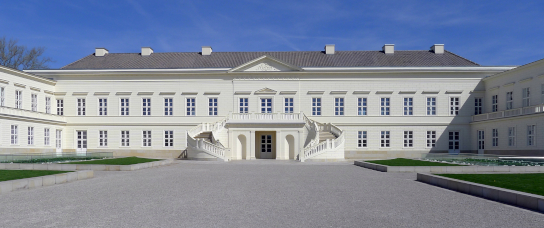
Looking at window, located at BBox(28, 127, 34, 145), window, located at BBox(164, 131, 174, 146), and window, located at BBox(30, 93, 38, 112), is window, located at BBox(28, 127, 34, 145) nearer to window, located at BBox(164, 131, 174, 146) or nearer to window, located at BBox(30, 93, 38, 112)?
window, located at BBox(30, 93, 38, 112)

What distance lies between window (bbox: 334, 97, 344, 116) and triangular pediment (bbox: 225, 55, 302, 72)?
4759mm

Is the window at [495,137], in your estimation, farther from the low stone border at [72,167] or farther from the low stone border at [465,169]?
the low stone border at [72,167]

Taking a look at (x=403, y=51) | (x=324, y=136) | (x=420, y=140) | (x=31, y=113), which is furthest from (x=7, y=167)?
(x=403, y=51)

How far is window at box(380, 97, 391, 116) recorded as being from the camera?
44125 millimetres

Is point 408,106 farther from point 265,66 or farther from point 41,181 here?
point 41,181

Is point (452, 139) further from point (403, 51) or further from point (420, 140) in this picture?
point (403, 51)

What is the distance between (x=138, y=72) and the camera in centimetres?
4412

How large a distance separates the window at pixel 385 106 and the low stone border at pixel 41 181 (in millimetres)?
30710

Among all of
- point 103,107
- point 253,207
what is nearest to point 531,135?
point 253,207

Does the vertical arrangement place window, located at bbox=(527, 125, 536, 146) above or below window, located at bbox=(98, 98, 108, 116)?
below

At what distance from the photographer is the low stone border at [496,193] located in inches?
428

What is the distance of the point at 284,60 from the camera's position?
47000mm

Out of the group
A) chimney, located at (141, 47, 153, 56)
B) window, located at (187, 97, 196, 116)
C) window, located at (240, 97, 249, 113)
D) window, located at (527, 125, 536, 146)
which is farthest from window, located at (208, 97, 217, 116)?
window, located at (527, 125, 536, 146)

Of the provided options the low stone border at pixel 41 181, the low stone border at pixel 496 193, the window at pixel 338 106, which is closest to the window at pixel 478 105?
the window at pixel 338 106
